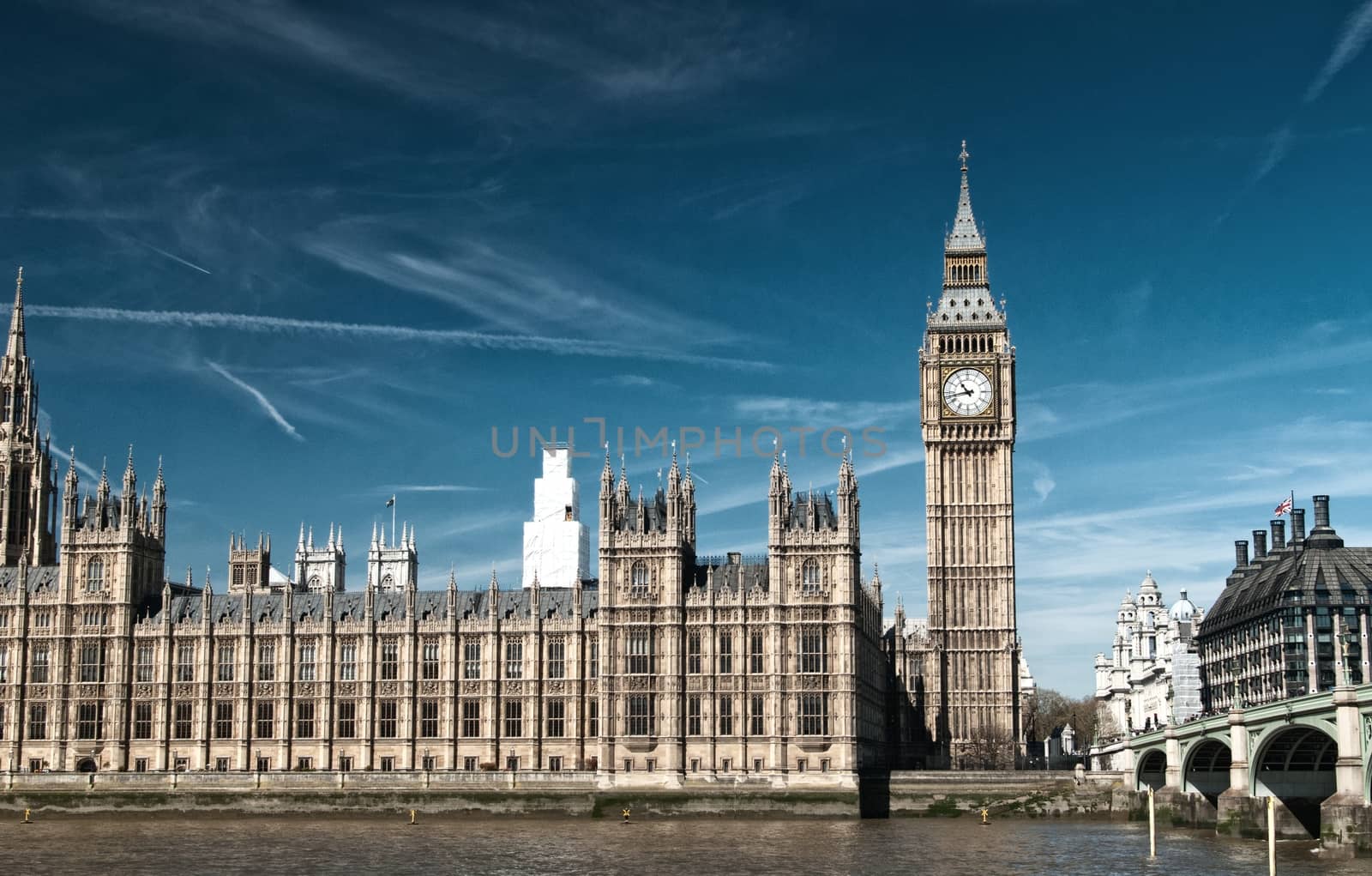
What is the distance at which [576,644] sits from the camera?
13188 centimetres

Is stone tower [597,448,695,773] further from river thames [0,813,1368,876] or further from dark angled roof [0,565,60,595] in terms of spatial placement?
dark angled roof [0,565,60,595]

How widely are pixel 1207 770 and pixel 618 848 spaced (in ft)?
161

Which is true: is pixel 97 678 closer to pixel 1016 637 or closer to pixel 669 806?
pixel 669 806

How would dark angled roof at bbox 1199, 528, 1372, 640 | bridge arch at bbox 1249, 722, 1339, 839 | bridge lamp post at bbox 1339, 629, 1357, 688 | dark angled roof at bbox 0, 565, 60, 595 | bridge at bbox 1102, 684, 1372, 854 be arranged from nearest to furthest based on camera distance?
1. bridge at bbox 1102, 684, 1372, 854
2. bridge arch at bbox 1249, 722, 1339, 839
3. dark angled roof at bbox 0, 565, 60, 595
4. bridge lamp post at bbox 1339, 629, 1357, 688
5. dark angled roof at bbox 1199, 528, 1372, 640

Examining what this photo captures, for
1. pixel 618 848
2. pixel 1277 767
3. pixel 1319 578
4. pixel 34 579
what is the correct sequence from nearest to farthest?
1. pixel 618 848
2. pixel 1277 767
3. pixel 34 579
4. pixel 1319 578

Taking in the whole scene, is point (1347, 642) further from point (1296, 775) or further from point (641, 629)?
point (641, 629)

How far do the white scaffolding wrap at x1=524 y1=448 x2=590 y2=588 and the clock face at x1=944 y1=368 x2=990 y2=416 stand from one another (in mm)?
43606

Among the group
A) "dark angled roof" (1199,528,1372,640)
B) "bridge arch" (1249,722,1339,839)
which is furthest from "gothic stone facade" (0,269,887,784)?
"dark angled roof" (1199,528,1372,640)

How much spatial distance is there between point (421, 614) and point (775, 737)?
1230 inches

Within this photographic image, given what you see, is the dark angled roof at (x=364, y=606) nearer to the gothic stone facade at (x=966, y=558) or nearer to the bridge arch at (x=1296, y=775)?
the gothic stone facade at (x=966, y=558)

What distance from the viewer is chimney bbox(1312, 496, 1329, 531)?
189 m

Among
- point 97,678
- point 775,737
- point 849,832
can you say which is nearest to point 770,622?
point 775,737

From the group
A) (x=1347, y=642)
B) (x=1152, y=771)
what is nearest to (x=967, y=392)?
(x=1152, y=771)

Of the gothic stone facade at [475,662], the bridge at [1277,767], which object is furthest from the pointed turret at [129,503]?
the bridge at [1277,767]
